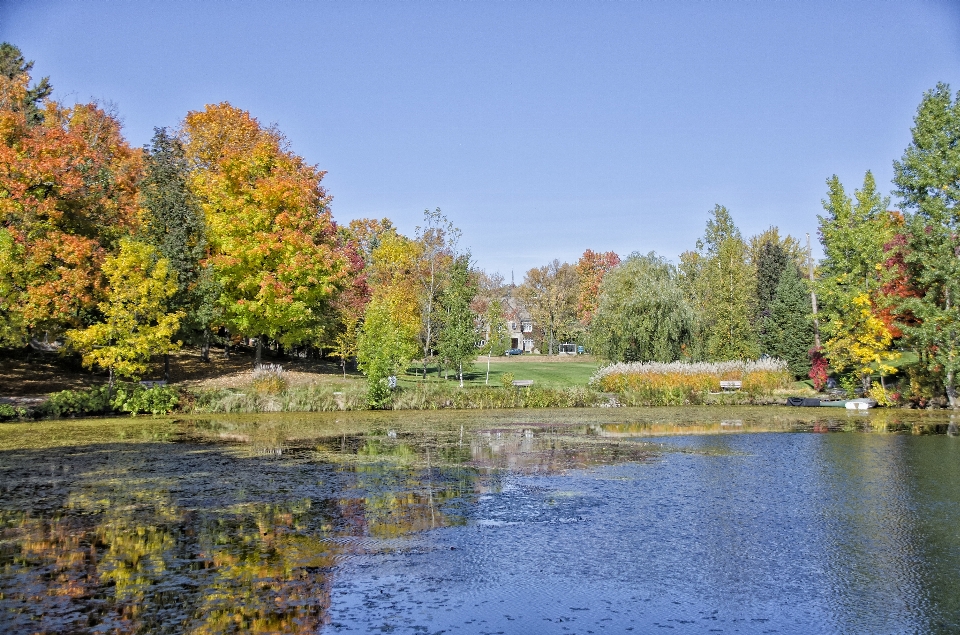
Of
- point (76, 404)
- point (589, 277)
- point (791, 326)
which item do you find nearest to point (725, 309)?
point (791, 326)

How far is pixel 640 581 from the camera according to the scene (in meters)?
8.66

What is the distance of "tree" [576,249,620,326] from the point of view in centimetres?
9719

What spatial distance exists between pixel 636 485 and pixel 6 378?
97.7ft

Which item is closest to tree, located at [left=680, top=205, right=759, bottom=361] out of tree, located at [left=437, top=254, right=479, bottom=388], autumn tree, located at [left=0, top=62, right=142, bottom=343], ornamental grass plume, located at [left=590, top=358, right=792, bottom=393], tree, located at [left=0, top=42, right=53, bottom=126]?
ornamental grass plume, located at [left=590, top=358, right=792, bottom=393]

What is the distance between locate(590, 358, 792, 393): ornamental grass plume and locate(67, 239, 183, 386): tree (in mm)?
19049

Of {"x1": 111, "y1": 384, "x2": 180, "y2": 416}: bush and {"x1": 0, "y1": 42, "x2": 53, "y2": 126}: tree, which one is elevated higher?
{"x1": 0, "y1": 42, "x2": 53, "y2": 126}: tree

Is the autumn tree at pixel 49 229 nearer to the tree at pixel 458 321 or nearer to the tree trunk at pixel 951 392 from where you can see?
the tree at pixel 458 321

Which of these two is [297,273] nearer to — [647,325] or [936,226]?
[647,325]

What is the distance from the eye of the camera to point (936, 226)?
102 ft

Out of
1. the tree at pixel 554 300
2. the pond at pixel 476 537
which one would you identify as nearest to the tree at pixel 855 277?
the pond at pixel 476 537

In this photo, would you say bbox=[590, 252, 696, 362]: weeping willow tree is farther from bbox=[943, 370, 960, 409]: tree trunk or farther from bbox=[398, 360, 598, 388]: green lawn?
bbox=[943, 370, 960, 409]: tree trunk

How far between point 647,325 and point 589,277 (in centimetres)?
6260

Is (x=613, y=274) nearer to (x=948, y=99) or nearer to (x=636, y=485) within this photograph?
(x=948, y=99)

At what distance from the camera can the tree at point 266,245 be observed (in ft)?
125
